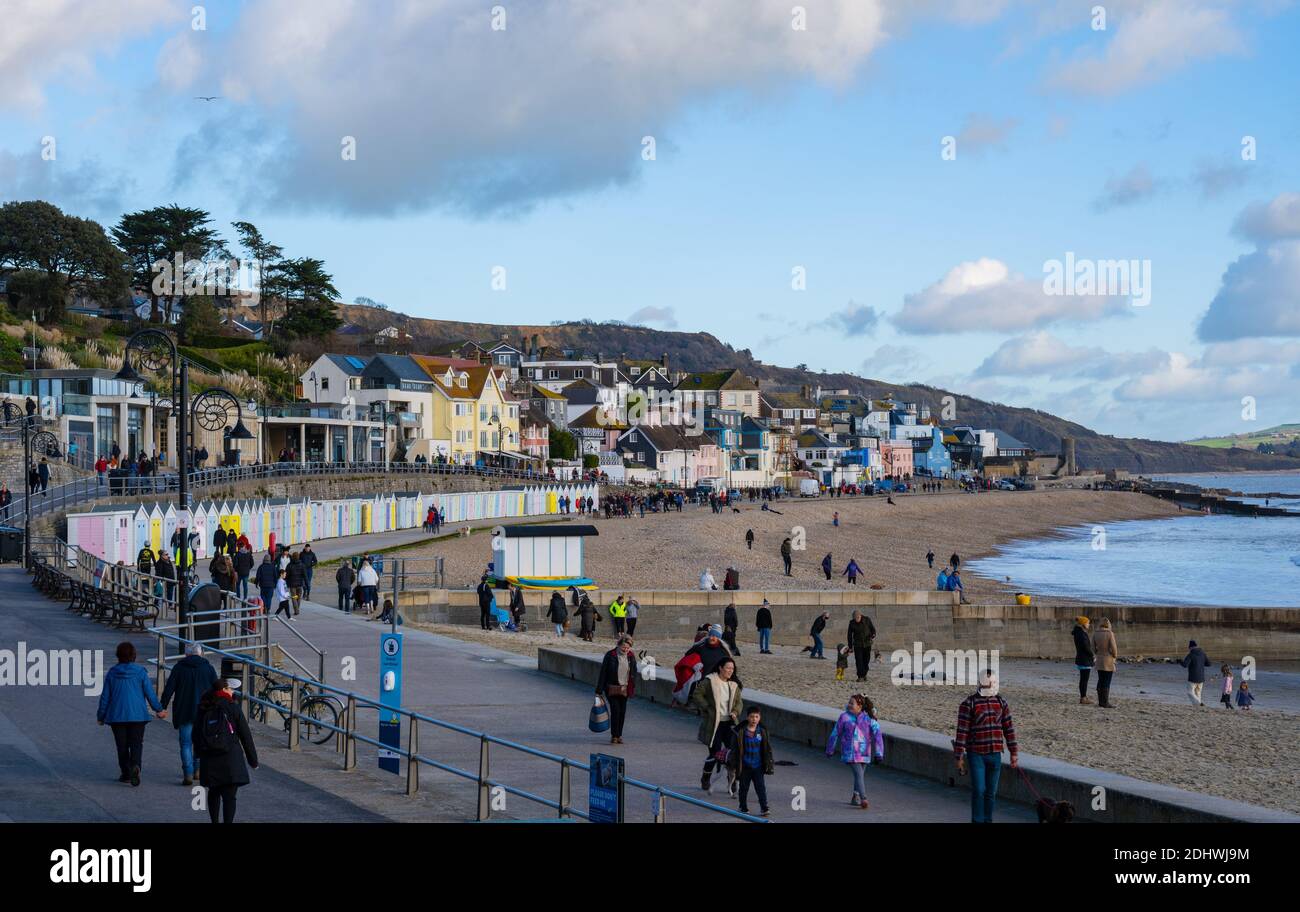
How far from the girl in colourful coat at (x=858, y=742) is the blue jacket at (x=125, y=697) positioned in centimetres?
688

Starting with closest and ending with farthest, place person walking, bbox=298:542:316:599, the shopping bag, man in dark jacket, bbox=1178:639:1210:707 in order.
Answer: the shopping bag < man in dark jacket, bbox=1178:639:1210:707 < person walking, bbox=298:542:316:599

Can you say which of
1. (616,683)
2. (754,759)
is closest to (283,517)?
(616,683)

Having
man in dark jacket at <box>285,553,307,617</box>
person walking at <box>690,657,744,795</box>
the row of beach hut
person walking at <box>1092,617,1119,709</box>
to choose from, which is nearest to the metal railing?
the row of beach hut

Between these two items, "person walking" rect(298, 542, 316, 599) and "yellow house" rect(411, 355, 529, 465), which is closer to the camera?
"person walking" rect(298, 542, 316, 599)

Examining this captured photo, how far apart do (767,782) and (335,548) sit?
122 feet

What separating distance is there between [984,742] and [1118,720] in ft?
40.3

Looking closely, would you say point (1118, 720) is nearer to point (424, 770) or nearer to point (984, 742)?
point (984, 742)

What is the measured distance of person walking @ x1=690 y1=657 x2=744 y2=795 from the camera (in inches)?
543

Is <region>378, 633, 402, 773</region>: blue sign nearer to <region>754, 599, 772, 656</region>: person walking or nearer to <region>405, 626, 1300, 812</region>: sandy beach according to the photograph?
<region>405, 626, 1300, 812</region>: sandy beach

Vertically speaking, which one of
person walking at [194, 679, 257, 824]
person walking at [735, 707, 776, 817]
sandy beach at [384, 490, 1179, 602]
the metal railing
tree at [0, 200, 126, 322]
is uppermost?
tree at [0, 200, 126, 322]

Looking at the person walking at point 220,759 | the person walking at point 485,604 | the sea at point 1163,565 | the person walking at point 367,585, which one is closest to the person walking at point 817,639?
the person walking at point 485,604

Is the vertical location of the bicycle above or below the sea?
above
